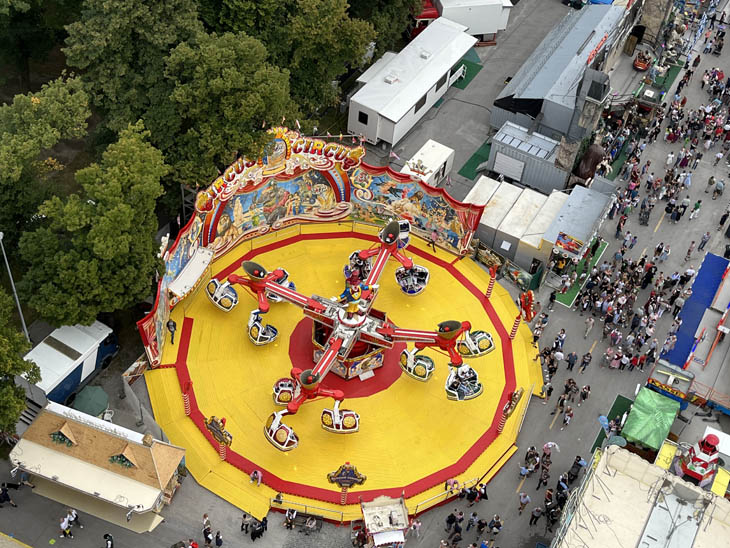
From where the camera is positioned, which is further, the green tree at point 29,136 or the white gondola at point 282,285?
the white gondola at point 282,285

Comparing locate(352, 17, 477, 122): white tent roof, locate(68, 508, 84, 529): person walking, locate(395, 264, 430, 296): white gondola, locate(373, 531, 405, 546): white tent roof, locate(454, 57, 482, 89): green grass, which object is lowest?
locate(68, 508, 84, 529): person walking

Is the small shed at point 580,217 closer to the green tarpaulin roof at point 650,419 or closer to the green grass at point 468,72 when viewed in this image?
the green tarpaulin roof at point 650,419

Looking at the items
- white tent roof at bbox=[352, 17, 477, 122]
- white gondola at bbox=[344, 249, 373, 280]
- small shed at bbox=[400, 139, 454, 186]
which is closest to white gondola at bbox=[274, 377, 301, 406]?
white gondola at bbox=[344, 249, 373, 280]

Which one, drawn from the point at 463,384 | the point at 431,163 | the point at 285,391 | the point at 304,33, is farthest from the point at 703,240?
the point at 285,391

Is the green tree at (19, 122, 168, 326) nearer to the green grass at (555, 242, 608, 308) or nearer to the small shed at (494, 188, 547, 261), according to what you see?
the small shed at (494, 188, 547, 261)

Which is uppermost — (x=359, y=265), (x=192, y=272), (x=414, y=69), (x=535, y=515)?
(x=414, y=69)

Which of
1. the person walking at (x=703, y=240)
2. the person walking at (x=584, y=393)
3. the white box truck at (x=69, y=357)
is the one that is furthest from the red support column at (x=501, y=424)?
the white box truck at (x=69, y=357)

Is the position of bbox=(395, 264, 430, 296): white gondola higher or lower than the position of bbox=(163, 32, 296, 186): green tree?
lower

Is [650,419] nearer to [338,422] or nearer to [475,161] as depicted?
[338,422]
